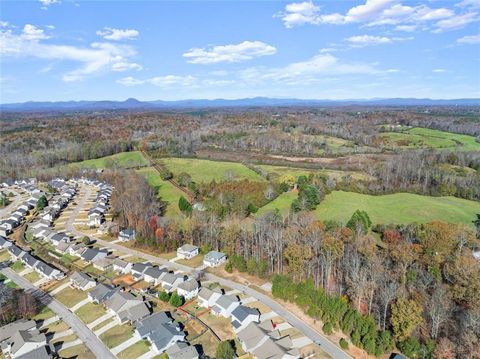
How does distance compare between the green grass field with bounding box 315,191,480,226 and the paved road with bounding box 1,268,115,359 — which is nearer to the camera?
the paved road with bounding box 1,268,115,359

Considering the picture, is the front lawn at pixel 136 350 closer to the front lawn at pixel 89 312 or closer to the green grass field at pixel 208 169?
the front lawn at pixel 89 312

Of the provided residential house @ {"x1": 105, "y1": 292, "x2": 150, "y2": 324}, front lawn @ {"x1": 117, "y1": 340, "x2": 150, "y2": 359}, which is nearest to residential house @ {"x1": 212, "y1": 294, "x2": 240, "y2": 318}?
residential house @ {"x1": 105, "y1": 292, "x2": 150, "y2": 324}

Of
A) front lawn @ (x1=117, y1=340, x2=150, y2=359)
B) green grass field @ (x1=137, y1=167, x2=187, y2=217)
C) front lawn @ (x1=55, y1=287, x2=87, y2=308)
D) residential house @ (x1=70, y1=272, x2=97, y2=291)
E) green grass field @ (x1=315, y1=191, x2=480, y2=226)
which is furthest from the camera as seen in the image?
green grass field @ (x1=137, y1=167, x2=187, y2=217)

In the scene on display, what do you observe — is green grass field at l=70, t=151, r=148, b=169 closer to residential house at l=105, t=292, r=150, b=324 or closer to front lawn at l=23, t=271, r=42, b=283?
front lawn at l=23, t=271, r=42, b=283

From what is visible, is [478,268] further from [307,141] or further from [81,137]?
[81,137]

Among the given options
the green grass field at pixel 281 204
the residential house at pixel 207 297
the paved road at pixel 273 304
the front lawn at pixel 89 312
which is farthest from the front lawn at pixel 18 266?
the green grass field at pixel 281 204

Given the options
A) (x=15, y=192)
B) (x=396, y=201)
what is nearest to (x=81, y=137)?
(x=15, y=192)

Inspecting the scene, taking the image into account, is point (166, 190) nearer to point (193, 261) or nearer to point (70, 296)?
point (193, 261)
